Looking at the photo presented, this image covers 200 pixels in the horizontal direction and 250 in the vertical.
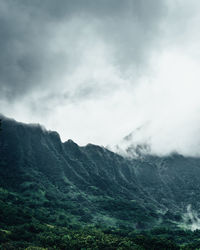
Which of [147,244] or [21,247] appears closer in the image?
[21,247]

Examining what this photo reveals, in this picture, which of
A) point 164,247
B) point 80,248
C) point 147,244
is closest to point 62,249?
point 80,248

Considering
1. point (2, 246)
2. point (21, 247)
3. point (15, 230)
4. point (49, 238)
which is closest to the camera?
point (2, 246)

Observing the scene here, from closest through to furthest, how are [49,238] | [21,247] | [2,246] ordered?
1. [2,246]
2. [21,247]
3. [49,238]

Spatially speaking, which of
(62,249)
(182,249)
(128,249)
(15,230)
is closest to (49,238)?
(62,249)

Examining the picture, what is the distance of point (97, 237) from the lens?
648 feet

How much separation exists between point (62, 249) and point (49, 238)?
2095 cm

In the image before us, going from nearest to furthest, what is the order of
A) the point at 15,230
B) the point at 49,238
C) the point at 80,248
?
the point at 80,248 → the point at 49,238 → the point at 15,230

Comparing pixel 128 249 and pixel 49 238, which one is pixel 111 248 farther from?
pixel 49 238

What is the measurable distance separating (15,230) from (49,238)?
32665 mm

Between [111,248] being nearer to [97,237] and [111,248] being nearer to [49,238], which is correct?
[97,237]

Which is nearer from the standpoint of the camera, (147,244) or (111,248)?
(111,248)

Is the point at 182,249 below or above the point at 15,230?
below

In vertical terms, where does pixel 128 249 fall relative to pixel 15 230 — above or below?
below

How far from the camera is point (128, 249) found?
16525 centimetres
